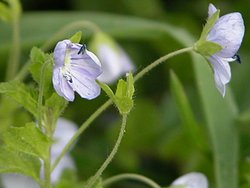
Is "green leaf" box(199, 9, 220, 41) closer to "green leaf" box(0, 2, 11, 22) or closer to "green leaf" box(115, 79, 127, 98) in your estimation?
"green leaf" box(115, 79, 127, 98)

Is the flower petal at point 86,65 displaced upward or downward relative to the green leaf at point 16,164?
upward

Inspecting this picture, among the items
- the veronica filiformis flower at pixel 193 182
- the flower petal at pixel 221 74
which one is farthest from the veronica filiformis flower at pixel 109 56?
the flower petal at pixel 221 74

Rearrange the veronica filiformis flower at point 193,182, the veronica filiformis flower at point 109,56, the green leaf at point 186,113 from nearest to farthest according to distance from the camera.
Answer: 1. the veronica filiformis flower at point 193,182
2. the green leaf at point 186,113
3. the veronica filiformis flower at point 109,56

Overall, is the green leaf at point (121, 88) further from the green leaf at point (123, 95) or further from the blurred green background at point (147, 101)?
the blurred green background at point (147, 101)

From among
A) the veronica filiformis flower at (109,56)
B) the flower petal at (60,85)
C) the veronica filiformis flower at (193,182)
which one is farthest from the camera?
the veronica filiformis flower at (109,56)

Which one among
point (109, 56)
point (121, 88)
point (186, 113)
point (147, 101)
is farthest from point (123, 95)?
point (147, 101)

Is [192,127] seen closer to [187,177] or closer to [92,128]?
[187,177]

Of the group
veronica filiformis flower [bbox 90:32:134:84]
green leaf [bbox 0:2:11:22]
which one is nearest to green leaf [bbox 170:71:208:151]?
veronica filiformis flower [bbox 90:32:134:84]

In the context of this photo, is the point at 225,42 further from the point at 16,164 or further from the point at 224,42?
the point at 16,164
